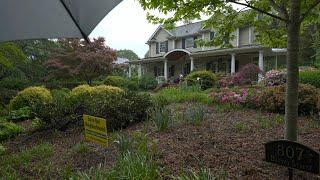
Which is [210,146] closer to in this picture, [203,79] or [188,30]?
[203,79]

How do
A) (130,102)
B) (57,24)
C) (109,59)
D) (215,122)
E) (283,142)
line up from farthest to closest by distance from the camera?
(109,59), (130,102), (215,122), (283,142), (57,24)

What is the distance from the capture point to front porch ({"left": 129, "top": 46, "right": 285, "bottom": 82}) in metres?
26.7

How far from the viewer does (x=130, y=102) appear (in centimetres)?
911

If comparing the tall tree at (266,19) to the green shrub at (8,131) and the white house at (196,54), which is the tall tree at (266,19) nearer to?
the green shrub at (8,131)

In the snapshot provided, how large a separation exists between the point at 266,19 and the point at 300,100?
13.8ft

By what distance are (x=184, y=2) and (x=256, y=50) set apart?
20.7 m

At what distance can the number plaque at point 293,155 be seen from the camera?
349 centimetres

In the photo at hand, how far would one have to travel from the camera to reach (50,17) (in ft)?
8.98

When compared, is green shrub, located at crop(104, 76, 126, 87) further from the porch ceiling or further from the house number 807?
the house number 807

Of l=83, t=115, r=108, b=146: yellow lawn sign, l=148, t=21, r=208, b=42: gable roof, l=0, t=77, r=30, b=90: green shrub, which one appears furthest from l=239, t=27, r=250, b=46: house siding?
l=83, t=115, r=108, b=146: yellow lawn sign

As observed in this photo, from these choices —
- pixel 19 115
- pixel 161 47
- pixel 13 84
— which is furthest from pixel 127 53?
pixel 19 115

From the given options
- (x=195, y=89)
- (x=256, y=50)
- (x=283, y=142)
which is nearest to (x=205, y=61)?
(x=256, y=50)

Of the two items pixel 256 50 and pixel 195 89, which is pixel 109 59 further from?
pixel 195 89

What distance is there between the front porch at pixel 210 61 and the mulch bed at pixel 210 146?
17.4m
